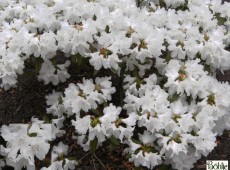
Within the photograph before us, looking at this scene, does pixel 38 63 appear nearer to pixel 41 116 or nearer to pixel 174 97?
pixel 41 116

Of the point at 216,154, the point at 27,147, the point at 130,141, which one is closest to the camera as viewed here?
the point at 27,147

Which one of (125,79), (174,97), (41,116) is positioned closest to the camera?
(174,97)

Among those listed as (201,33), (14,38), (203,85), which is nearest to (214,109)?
(203,85)

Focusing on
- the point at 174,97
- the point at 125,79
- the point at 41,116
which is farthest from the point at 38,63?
the point at 174,97

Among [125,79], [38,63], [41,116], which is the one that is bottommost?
[41,116]

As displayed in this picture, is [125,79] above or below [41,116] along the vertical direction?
above

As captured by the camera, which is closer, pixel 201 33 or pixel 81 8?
pixel 81 8

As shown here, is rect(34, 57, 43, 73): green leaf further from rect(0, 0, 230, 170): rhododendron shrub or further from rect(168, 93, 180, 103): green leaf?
rect(168, 93, 180, 103): green leaf

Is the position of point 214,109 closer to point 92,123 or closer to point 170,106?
point 170,106
